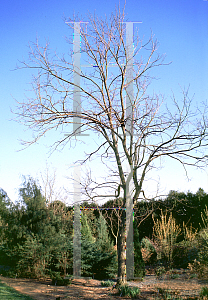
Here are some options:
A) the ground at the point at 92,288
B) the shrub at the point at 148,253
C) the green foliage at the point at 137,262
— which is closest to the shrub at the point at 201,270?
the ground at the point at 92,288

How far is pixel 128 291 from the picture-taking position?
5.48 meters

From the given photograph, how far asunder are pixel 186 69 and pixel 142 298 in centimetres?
507

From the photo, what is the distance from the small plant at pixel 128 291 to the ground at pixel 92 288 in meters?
0.10

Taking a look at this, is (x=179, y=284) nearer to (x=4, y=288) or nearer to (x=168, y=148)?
(x=168, y=148)

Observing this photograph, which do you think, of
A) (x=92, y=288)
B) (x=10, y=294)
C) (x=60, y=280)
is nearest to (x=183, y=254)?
(x=92, y=288)

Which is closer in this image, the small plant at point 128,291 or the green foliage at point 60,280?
the small plant at point 128,291

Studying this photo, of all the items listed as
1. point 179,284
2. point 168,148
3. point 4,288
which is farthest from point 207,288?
point 4,288

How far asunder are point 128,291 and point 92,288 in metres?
1.26

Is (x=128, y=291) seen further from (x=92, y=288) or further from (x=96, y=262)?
(x=96, y=262)

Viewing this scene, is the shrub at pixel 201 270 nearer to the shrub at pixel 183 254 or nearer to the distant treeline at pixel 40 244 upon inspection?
the shrub at pixel 183 254

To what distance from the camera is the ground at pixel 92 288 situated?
18.1ft

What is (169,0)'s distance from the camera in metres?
6.15

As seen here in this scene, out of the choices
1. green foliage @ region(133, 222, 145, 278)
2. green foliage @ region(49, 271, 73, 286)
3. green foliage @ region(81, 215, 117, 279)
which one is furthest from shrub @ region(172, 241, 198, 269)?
green foliage @ region(49, 271, 73, 286)

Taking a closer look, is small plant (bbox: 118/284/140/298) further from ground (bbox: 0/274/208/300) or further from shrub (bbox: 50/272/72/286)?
shrub (bbox: 50/272/72/286)
